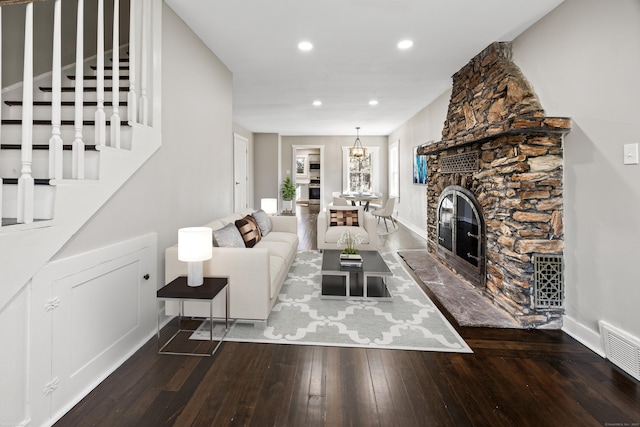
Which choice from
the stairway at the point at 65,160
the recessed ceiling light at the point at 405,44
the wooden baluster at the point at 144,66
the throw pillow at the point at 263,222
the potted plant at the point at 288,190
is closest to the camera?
the stairway at the point at 65,160

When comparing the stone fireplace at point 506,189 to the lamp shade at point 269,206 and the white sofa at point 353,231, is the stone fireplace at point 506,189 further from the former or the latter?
the lamp shade at point 269,206

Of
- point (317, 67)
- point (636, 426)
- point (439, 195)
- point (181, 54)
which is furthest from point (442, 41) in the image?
point (636, 426)

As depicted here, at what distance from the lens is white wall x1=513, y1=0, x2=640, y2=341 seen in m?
2.12

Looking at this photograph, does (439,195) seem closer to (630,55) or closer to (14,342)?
(630,55)

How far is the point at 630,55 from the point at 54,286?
379cm

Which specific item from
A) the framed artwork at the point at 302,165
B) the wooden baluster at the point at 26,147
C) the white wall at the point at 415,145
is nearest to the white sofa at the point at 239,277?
the wooden baluster at the point at 26,147

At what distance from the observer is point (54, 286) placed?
66.4 inches

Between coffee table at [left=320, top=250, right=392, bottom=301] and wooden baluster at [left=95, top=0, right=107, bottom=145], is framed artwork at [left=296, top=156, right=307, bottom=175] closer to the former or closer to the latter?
coffee table at [left=320, top=250, right=392, bottom=301]

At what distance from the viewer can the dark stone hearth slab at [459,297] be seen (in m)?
2.84

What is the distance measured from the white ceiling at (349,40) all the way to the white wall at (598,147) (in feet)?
1.56

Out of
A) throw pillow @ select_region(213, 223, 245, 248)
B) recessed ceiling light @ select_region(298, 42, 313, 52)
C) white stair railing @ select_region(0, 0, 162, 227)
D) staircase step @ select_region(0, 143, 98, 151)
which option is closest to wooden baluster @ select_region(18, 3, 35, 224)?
white stair railing @ select_region(0, 0, 162, 227)

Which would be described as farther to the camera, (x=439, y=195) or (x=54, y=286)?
(x=439, y=195)

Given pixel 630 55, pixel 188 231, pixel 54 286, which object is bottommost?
pixel 54 286

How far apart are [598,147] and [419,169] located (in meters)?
4.60
